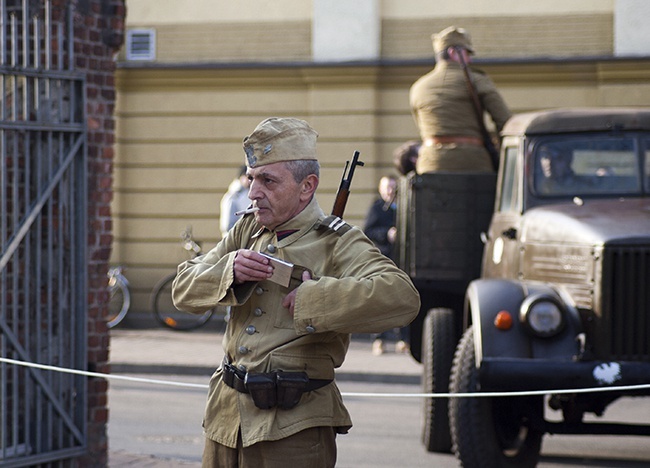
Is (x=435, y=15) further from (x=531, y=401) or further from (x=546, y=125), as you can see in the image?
(x=531, y=401)

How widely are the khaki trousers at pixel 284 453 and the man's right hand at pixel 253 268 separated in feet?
1.56

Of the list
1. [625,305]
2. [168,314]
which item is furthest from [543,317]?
[168,314]

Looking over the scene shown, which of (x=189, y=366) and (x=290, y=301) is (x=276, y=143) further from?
(x=189, y=366)

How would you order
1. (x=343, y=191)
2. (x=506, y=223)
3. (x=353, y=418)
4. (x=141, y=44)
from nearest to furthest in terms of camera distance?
(x=343, y=191) → (x=506, y=223) → (x=353, y=418) → (x=141, y=44)

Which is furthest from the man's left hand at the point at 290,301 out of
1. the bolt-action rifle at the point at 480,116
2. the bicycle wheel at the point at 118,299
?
the bicycle wheel at the point at 118,299

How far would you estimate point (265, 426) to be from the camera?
3773mm

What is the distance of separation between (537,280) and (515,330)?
77cm

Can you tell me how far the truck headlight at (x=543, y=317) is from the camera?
7.06m

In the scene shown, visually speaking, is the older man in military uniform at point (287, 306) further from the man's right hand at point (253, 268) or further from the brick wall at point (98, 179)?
the brick wall at point (98, 179)

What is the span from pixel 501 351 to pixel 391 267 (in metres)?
3.34

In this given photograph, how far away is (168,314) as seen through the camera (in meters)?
17.9

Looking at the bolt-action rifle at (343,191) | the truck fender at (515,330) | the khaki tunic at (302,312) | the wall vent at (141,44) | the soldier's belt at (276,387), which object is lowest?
the truck fender at (515,330)

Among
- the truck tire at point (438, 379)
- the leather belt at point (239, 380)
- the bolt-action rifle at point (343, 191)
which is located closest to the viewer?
the leather belt at point (239, 380)

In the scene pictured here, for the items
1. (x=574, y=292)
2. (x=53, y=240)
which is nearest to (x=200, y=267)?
(x=53, y=240)
